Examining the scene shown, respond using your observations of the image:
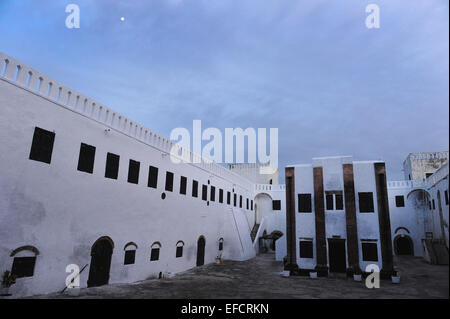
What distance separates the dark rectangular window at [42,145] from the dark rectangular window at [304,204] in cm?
1572

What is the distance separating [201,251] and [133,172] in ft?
33.2

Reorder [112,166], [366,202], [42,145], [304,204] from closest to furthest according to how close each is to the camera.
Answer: [42,145] < [112,166] < [366,202] < [304,204]

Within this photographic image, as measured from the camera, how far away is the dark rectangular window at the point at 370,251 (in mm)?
17281

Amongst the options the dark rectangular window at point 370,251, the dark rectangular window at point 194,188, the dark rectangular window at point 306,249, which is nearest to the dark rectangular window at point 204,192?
the dark rectangular window at point 194,188

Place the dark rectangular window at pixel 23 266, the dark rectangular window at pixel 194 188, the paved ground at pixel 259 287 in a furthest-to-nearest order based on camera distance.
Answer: the dark rectangular window at pixel 194 188
the paved ground at pixel 259 287
the dark rectangular window at pixel 23 266

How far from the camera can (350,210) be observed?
18406 mm

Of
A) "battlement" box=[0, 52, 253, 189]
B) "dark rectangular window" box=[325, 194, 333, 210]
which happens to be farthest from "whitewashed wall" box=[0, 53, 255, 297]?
"dark rectangular window" box=[325, 194, 333, 210]

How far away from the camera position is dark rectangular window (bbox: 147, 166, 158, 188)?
16.8 meters

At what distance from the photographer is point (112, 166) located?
14211mm

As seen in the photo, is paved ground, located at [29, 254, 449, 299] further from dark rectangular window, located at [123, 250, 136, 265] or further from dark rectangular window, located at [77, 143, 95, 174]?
dark rectangular window, located at [77, 143, 95, 174]

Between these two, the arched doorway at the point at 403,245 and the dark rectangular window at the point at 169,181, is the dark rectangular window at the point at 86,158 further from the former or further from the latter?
the arched doorway at the point at 403,245

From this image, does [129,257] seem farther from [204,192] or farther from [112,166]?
[204,192]

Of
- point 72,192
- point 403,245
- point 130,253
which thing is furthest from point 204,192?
point 403,245
